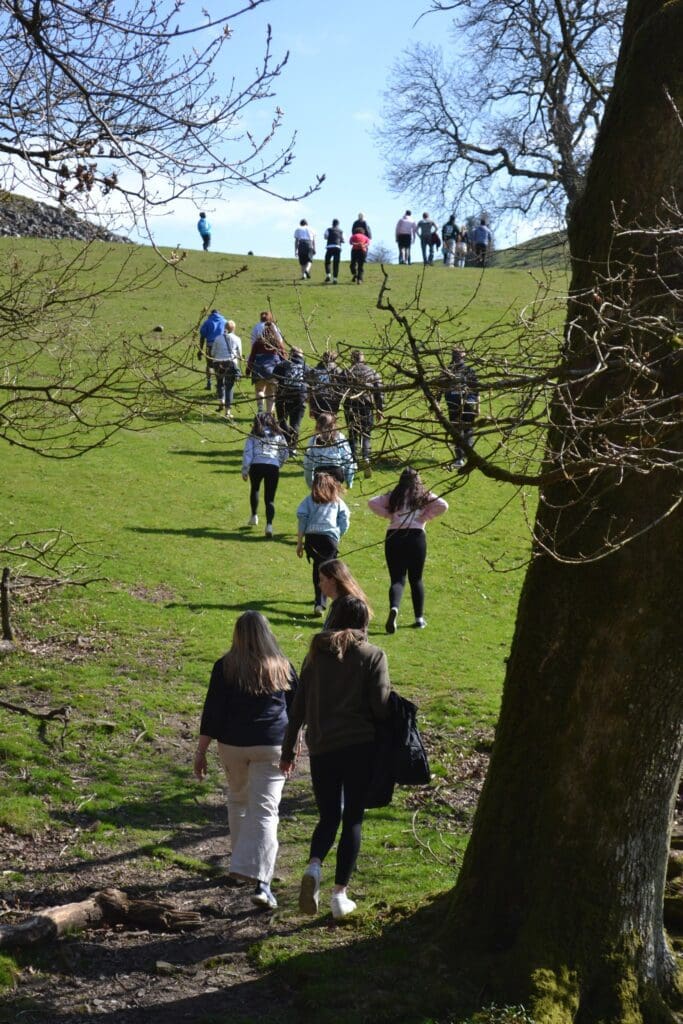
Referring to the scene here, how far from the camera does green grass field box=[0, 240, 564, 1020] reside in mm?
8219

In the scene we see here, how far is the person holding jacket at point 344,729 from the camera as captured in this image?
6883 millimetres

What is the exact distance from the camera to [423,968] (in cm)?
600

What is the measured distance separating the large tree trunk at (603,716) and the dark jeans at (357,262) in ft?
105

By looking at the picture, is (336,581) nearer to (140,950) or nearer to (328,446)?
(328,446)

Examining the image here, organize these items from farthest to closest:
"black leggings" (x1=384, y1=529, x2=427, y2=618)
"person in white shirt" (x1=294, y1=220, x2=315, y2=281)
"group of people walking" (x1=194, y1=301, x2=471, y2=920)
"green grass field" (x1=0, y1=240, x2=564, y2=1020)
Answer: "person in white shirt" (x1=294, y1=220, x2=315, y2=281)
"black leggings" (x1=384, y1=529, x2=427, y2=618)
"green grass field" (x1=0, y1=240, x2=564, y2=1020)
"group of people walking" (x1=194, y1=301, x2=471, y2=920)

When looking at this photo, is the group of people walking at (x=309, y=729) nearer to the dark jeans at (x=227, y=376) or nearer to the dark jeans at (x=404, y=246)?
the dark jeans at (x=227, y=376)

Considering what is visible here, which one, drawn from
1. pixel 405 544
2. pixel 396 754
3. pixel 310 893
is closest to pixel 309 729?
pixel 396 754

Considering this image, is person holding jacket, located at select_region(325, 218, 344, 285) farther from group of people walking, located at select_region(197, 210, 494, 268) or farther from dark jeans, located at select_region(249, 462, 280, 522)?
dark jeans, located at select_region(249, 462, 280, 522)

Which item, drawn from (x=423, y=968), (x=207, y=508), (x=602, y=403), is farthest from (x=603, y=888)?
(x=207, y=508)

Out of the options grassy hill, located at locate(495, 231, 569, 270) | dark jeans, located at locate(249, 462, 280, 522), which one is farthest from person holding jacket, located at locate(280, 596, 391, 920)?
dark jeans, located at locate(249, 462, 280, 522)

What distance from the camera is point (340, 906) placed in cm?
676

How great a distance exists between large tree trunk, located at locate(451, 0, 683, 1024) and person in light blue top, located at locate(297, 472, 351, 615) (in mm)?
6081

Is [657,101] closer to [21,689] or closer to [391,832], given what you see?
[391,832]

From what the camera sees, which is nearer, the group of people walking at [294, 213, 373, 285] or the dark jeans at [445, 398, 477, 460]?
the dark jeans at [445, 398, 477, 460]
